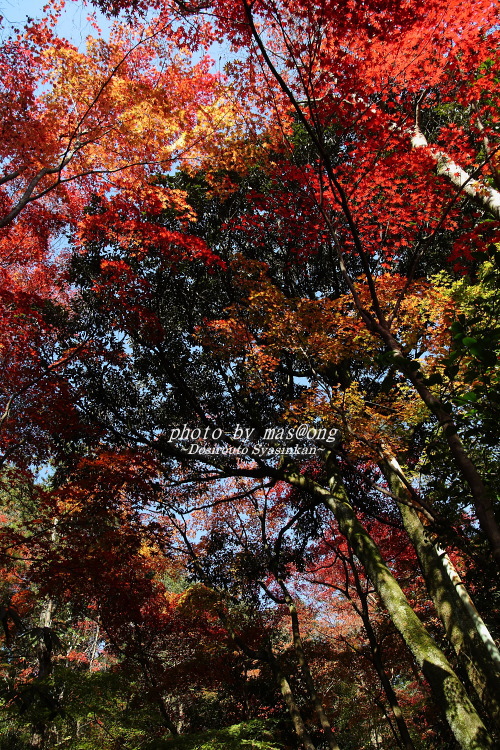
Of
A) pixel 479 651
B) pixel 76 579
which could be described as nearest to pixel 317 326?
pixel 479 651

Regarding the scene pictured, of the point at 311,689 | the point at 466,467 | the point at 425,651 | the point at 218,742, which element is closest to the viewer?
the point at 466,467

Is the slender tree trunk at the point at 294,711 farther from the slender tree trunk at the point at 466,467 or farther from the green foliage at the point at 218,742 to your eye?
the slender tree trunk at the point at 466,467

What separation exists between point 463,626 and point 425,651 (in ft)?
2.14

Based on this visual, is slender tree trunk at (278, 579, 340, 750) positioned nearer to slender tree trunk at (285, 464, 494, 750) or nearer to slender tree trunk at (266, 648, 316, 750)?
slender tree trunk at (266, 648, 316, 750)

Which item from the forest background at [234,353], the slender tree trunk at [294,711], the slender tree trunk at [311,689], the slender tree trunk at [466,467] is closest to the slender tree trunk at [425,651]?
the forest background at [234,353]

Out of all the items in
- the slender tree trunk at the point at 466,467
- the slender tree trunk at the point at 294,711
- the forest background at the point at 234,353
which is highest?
the forest background at the point at 234,353

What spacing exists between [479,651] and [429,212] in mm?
7100

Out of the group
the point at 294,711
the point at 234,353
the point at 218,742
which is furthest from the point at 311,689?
the point at 234,353

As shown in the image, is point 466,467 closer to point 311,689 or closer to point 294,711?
point 294,711

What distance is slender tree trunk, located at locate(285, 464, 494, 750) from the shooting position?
14.8 ft

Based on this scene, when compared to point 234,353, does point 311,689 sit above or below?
below

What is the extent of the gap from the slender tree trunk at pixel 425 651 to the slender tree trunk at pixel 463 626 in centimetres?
36

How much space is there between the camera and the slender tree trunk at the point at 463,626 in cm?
492

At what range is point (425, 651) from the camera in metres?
5.05
